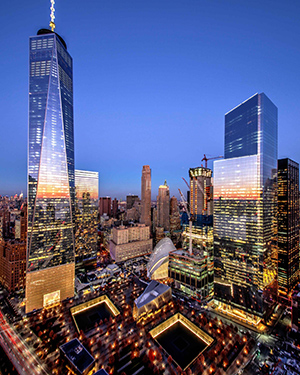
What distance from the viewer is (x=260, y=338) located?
147 ft

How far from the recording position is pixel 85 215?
9756 cm

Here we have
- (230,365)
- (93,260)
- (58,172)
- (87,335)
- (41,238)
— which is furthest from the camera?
(93,260)

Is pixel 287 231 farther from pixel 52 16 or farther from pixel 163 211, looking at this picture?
pixel 52 16

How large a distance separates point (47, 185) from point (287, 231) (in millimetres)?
92269

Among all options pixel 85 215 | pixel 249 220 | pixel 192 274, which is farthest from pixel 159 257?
pixel 85 215

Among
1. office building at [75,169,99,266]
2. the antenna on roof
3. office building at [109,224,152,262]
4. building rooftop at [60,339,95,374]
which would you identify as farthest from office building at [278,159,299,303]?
the antenna on roof

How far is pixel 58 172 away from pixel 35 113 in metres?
21.8

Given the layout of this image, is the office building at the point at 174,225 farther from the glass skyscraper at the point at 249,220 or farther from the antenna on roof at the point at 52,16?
the antenna on roof at the point at 52,16

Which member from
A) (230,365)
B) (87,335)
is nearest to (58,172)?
(87,335)

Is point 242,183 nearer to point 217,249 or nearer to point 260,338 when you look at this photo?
point 217,249

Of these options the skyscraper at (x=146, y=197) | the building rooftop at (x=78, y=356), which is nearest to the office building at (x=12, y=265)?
the building rooftop at (x=78, y=356)

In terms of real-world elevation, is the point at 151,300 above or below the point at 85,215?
below

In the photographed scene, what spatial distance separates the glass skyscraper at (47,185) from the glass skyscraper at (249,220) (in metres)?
56.4

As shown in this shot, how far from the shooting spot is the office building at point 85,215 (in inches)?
3632
